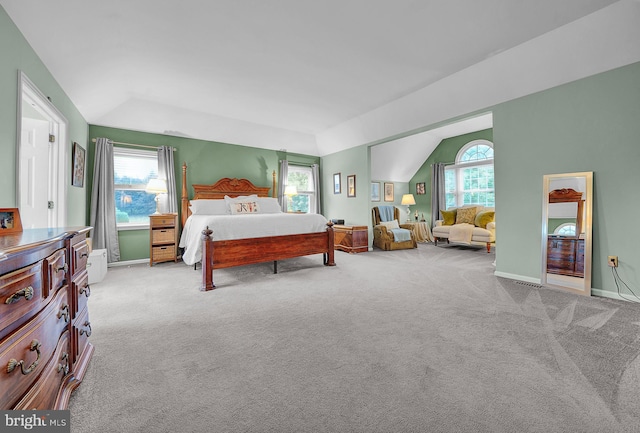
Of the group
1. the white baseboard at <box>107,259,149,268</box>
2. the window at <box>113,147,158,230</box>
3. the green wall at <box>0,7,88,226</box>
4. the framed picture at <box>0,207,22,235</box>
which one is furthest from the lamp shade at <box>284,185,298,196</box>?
the framed picture at <box>0,207,22,235</box>

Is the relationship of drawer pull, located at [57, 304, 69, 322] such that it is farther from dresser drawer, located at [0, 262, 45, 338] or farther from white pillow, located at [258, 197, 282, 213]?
white pillow, located at [258, 197, 282, 213]

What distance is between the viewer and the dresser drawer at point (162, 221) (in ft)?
15.3

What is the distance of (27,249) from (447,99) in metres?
4.73

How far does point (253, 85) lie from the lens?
3971 millimetres

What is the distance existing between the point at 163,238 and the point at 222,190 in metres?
1.52

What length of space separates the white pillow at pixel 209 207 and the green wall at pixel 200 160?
61cm

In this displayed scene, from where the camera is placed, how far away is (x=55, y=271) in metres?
1.23

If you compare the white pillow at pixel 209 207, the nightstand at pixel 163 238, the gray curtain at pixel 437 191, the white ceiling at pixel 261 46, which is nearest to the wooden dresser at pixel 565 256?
the white ceiling at pixel 261 46

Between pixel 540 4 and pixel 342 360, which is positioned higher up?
pixel 540 4

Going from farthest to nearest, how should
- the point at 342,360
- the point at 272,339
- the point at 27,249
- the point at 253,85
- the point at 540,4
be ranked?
the point at 253,85, the point at 540,4, the point at 272,339, the point at 342,360, the point at 27,249

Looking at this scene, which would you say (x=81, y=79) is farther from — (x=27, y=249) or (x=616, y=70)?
(x=616, y=70)

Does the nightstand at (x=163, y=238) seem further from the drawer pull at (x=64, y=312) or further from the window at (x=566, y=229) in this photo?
the window at (x=566, y=229)

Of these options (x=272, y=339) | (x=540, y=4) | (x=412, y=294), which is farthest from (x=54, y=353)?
(x=540, y=4)

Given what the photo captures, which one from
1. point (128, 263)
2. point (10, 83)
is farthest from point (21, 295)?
point (128, 263)
